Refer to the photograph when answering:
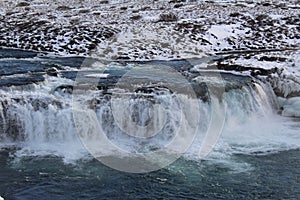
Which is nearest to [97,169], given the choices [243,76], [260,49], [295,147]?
[295,147]

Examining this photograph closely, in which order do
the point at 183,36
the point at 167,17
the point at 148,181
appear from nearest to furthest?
the point at 148,181, the point at 183,36, the point at 167,17

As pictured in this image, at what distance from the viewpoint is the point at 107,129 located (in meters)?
14.1

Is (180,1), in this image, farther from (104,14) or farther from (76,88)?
(76,88)

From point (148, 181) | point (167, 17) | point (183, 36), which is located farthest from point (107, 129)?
point (167, 17)

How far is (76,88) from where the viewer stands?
52.0ft

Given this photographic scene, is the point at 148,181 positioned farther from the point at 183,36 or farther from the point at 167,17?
the point at 167,17

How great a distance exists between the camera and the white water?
12945 mm

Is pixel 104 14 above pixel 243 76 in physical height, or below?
above

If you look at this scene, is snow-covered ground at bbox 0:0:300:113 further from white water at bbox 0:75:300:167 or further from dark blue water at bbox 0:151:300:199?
dark blue water at bbox 0:151:300:199

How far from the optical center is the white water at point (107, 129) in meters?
12.9

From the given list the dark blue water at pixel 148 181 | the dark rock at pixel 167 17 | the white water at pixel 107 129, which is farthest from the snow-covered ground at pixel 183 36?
the dark blue water at pixel 148 181

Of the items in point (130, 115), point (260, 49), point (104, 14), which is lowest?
point (130, 115)

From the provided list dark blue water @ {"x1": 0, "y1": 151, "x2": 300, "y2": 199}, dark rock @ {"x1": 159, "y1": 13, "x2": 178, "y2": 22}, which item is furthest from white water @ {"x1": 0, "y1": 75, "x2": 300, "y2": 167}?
dark rock @ {"x1": 159, "y1": 13, "x2": 178, "y2": 22}

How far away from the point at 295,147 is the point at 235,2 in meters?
29.9
